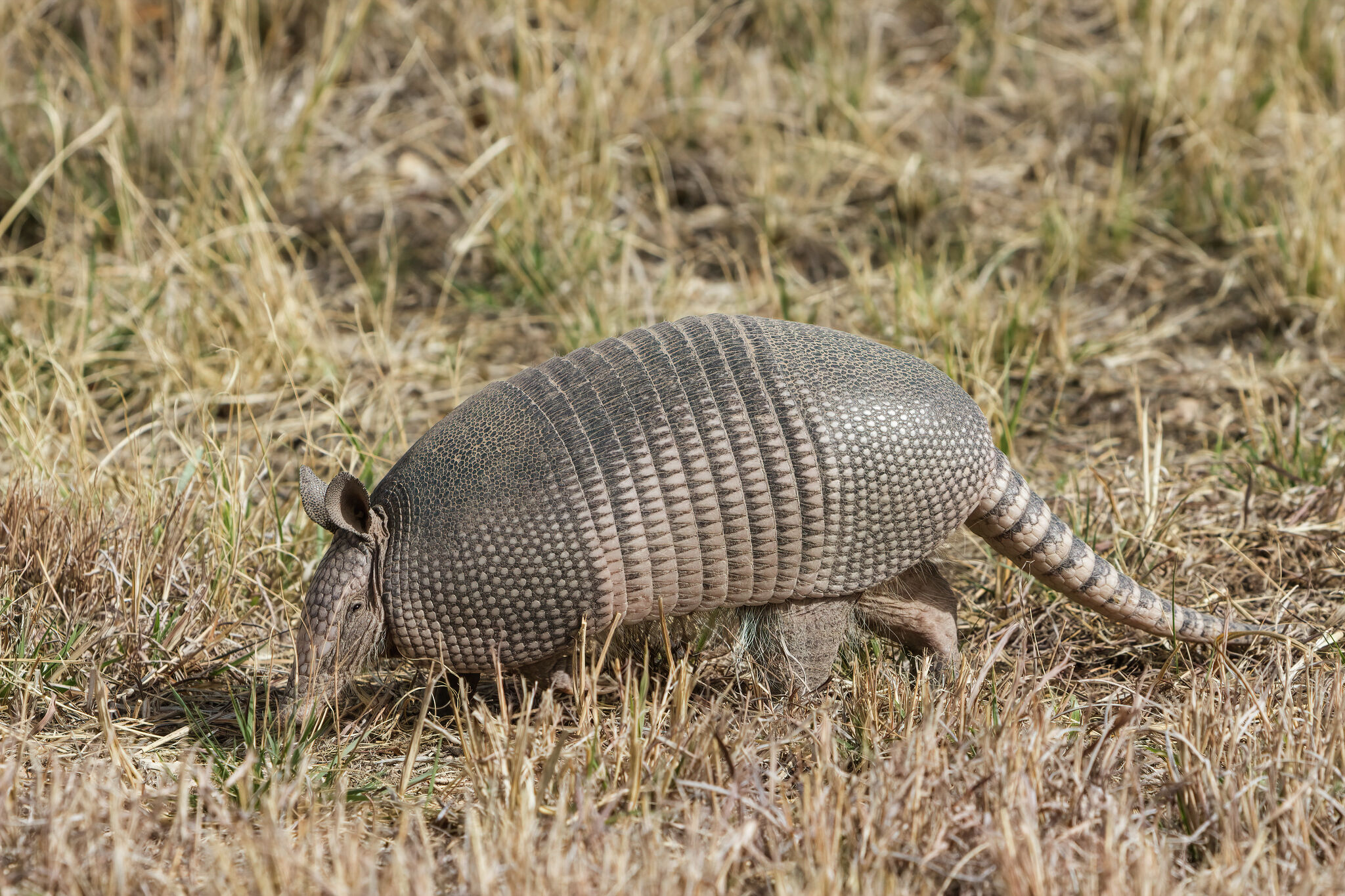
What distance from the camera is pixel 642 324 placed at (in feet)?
18.6

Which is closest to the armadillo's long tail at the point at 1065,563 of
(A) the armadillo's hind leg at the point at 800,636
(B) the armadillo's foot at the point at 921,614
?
(B) the armadillo's foot at the point at 921,614

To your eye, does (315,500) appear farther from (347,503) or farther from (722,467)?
(722,467)

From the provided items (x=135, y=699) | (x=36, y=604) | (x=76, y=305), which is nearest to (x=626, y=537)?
(x=135, y=699)

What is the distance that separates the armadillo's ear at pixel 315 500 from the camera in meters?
3.47

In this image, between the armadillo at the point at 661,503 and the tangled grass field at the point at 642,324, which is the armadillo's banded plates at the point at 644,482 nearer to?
the armadillo at the point at 661,503

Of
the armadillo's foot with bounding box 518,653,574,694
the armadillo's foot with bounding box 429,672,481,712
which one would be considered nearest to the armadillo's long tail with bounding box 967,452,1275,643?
the armadillo's foot with bounding box 518,653,574,694

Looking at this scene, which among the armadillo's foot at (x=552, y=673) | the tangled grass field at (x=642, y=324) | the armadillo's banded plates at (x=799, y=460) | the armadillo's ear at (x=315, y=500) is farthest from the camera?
the armadillo's foot at (x=552, y=673)

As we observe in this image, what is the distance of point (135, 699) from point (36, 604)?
44 cm

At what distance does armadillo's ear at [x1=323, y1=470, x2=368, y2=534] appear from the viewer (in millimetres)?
3391

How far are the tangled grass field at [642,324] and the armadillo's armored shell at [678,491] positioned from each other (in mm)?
273

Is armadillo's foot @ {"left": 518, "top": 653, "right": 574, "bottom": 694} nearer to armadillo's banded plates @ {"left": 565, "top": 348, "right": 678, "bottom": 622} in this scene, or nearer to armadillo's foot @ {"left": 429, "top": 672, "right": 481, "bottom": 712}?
armadillo's foot @ {"left": 429, "top": 672, "right": 481, "bottom": 712}

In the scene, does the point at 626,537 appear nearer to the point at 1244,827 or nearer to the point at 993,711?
the point at 993,711

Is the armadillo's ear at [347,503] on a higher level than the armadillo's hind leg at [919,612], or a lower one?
higher

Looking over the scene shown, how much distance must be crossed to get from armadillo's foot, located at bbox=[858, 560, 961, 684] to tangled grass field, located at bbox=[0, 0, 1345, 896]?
0.36 feet
